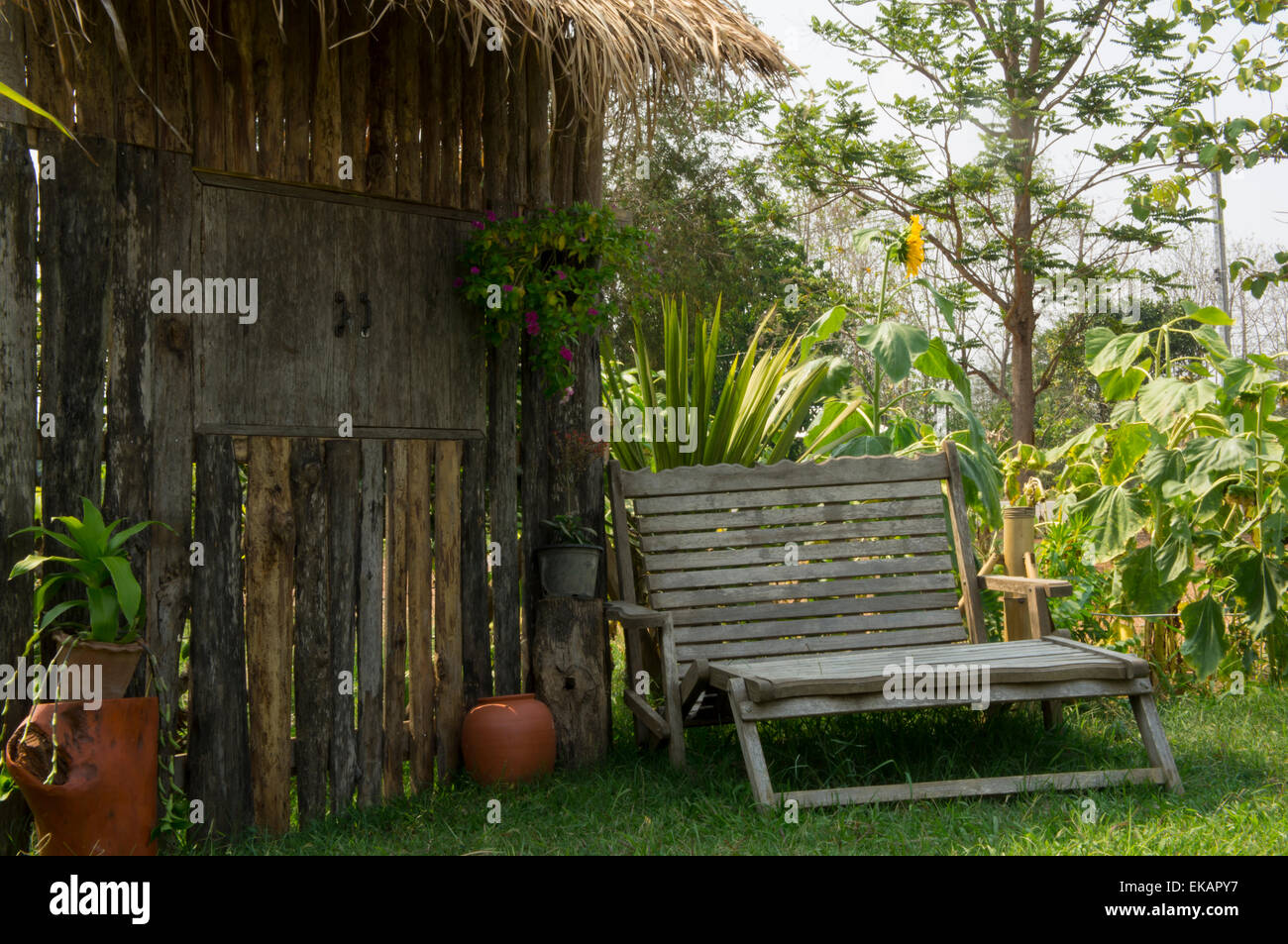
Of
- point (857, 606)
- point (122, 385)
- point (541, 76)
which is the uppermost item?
point (541, 76)

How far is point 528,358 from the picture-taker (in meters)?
4.04

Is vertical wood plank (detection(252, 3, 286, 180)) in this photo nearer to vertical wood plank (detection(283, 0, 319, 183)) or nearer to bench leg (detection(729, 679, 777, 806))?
vertical wood plank (detection(283, 0, 319, 183))

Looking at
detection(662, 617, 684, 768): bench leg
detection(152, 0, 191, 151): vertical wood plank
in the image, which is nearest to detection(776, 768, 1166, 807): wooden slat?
detection(662, 617, 684, 768): bench leg

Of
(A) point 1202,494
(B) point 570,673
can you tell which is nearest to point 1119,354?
(A) point 1202,494

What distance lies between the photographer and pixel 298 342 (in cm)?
342

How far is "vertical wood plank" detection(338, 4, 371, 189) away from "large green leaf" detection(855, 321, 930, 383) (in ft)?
6.76

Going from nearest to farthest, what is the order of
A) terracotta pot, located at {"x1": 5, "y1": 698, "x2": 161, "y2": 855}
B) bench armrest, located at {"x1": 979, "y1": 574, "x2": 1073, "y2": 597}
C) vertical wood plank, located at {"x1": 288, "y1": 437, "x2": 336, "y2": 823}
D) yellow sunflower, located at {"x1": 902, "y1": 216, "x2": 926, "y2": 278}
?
terracotta pot, located at {"x1": 5, "y1": 698, "x2": 161, "y2": 855}
vertical wood plank, located at {"x1": 288, "y1": 437, "x2": 336, "y2": 823}
bench armrest, located at {"x1": 979, "y1": 574, "x2": 1073, "y2": 597}
yellow sunflower, located at {"x1": 902, "y1": 216, "x2": 926, "y2": 278}

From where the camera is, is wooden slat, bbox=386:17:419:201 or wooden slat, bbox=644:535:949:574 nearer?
wooden slat, bbox=386:17:419:201

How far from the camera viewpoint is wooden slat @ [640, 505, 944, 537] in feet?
13.7

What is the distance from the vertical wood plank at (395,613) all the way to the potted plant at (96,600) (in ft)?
2.96
